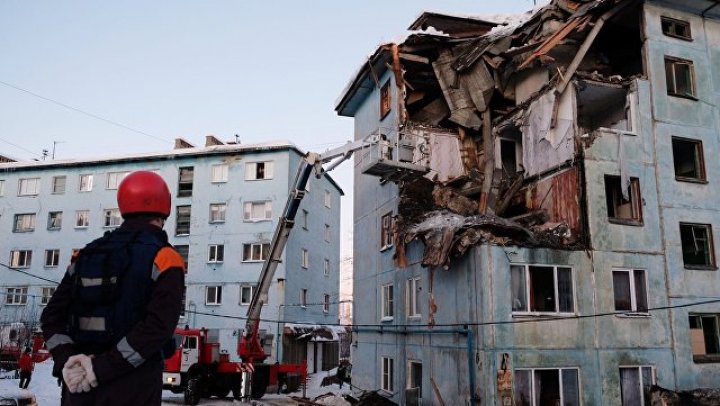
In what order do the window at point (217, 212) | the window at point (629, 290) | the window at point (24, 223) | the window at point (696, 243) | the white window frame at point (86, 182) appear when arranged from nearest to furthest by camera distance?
the window at point (629, 290)
the window at point (696, 243)
the window at point (217, 212)
the white window frame at point (86, 182)
the window at point (24, 223)

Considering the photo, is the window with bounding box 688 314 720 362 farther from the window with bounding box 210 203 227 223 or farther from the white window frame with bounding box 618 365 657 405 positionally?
the window with bounding box 210 203 227 223

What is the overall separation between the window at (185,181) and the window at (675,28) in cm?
3106

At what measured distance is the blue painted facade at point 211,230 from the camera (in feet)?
125

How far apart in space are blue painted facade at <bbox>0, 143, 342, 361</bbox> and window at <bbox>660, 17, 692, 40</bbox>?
24626mm

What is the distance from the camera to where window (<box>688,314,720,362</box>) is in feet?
58.6

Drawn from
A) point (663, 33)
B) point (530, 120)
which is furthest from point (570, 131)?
point (663, 33)

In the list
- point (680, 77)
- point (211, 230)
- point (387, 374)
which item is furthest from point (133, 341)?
point (211, 230)

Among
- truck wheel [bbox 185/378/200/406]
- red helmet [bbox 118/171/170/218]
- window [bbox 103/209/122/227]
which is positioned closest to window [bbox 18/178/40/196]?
window [bbox 103/209/122/227]

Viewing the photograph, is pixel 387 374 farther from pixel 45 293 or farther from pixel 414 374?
pixel 45 293

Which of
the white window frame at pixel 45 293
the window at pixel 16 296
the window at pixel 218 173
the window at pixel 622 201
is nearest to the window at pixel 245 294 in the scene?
the window at pixel 218 173

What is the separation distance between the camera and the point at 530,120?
20344mm

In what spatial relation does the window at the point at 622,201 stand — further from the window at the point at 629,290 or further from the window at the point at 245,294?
the window at the point at 245,294

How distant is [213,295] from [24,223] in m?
17.8

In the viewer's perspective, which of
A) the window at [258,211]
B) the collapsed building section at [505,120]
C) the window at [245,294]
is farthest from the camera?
the window at [258,211]
